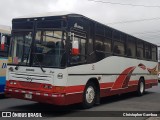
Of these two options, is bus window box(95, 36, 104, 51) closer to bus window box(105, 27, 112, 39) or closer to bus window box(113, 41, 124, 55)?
bus window box(105, 27, 112, 39)

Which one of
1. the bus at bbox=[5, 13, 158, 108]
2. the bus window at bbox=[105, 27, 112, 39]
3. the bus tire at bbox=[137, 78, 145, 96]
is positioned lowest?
the bus tire at bbox=[137, 78, 145, 96]

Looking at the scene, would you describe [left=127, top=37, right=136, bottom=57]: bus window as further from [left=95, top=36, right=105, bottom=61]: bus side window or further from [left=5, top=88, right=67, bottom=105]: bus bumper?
[left=5, top=88, right=67, bottom=105]: bus bumper

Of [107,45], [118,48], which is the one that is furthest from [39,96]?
[118,48]

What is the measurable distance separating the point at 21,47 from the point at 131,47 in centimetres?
741

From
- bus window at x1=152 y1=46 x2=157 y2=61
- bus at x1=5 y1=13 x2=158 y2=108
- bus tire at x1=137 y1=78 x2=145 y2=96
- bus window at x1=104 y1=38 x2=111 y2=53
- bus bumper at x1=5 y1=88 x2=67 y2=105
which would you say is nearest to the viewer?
bus bumper at x1=5 y1=88 x2=67 y2=105

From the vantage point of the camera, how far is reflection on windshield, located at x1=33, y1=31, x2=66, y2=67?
10.1 m

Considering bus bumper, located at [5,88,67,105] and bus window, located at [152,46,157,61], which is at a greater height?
bus window, located at [152,46,157,61]

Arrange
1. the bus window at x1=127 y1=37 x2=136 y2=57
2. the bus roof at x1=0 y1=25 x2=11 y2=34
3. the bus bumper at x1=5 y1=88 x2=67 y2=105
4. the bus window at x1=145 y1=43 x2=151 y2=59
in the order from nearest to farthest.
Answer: the bus bumper at x1=5 y1=88 x2=67 y2=105 < the bus roof at x1=0 y1=25 x2=11 y2=34 < the bus window at x1=127 y1=37 x2=136 y2=57 < the bus window at x1=145 y1=43 x2=151 y2=59

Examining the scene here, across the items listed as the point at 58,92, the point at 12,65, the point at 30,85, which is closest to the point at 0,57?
the point at 12,65

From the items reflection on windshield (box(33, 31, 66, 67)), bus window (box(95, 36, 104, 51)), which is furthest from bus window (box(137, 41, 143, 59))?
reflection on windshield (box(33, 31, 66, 67))

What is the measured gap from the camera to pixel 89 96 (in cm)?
1173

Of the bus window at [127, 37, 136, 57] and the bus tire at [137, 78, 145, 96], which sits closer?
the bus window at [127, 37, 136, 57]

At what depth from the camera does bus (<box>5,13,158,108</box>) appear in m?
10.1

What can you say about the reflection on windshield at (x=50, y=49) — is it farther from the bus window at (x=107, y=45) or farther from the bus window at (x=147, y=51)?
the bus window at (x=147, y=51)
